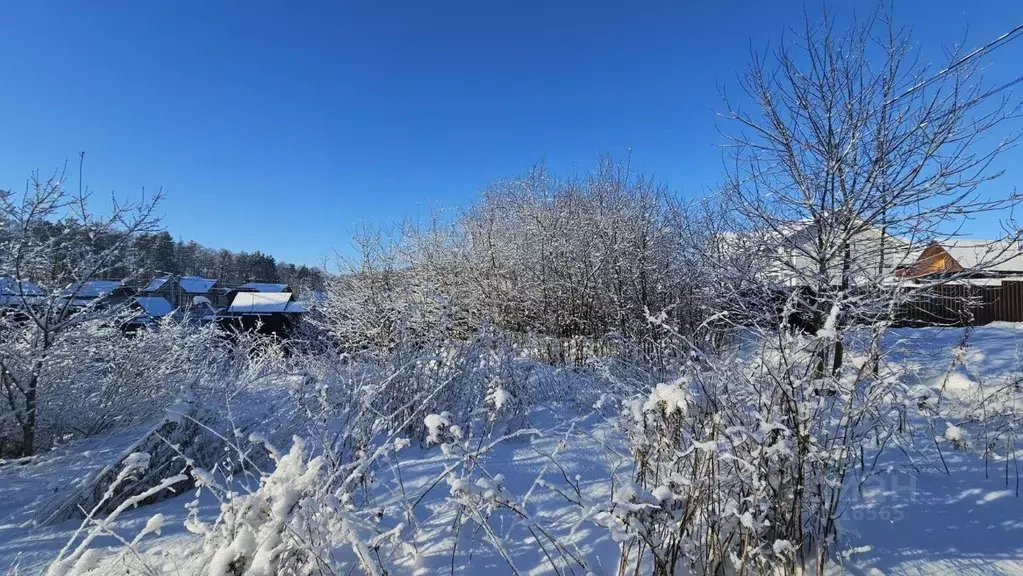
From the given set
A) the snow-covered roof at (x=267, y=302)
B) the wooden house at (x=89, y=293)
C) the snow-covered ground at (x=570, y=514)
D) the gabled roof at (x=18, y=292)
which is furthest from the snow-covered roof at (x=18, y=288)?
the snow-covered roof at (x=267, y=302)

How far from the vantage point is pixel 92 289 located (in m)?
4.38

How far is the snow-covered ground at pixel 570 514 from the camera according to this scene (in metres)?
1.67

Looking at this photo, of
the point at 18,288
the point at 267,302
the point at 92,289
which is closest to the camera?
the point at 18,288

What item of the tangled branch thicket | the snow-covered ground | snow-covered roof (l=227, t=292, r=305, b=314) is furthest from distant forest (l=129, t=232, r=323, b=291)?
the snow-covered ground

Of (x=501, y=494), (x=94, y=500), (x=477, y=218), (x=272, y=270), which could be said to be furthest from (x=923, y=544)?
(x=272, y=270)

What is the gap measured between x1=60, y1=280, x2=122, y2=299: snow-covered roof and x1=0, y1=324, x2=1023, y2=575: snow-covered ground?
4.76 ft

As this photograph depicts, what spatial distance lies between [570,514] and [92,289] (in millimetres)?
5074

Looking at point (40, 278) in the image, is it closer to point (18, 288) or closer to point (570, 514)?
point (18, 288)

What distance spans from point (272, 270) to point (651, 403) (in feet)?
208

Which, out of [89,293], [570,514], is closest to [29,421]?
[89,293]

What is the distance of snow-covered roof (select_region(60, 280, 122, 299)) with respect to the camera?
3.98 m

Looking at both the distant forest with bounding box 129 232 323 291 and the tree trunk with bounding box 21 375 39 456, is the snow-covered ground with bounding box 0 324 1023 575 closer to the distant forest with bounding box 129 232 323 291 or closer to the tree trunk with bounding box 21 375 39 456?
the tree trunk with bounding box 21 375 39 456

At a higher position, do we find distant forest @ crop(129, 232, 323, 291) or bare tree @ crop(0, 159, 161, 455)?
distant forest @ crop(129, 232, 323, 291)

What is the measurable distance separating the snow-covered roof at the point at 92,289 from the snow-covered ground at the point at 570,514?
57.1 inches
